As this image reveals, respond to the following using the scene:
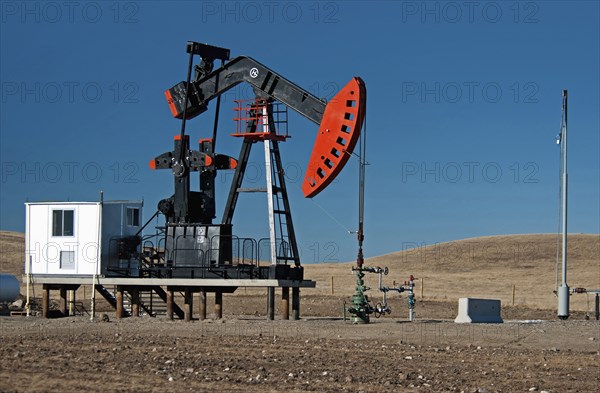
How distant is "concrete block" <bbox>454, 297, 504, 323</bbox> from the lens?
29.6 meters

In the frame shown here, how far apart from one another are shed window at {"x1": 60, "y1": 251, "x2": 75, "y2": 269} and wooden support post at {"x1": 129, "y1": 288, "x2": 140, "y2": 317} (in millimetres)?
1976

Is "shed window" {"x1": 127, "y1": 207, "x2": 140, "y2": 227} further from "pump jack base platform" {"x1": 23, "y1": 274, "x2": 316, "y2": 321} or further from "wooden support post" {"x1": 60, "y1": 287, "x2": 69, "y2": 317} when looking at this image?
"wooden support post" {"x1": 60, "y1": 287, "x2": 69, "y2": 317}

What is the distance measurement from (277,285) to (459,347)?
7.05 m

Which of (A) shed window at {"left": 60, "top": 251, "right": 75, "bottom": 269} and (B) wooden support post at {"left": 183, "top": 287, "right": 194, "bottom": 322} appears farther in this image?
(A) shed window at {"left": 60, "top": 251, "right": 75, "bottom": 269}

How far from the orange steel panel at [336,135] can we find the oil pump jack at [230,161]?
0.02m

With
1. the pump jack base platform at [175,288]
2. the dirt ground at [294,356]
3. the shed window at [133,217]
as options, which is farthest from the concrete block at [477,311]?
the shed window at [133,217]

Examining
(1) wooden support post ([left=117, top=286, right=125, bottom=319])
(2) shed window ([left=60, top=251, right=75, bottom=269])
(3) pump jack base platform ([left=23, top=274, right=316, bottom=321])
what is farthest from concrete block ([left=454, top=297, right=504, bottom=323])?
(2) shed window ([left=60, top=251, right=75, bottom=269])

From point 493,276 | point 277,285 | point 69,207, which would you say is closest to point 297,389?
point 277,285

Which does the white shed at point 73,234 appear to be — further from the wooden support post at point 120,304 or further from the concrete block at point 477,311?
the concrete block at point 477,311

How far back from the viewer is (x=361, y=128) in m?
28.1

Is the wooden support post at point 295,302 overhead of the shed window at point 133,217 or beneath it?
beneath

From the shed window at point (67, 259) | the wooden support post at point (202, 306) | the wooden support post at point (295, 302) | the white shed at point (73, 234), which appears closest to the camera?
the wooden support post at point (202, 306)

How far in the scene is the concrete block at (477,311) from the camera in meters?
29.6

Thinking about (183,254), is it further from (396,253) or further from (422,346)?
(396,253)
